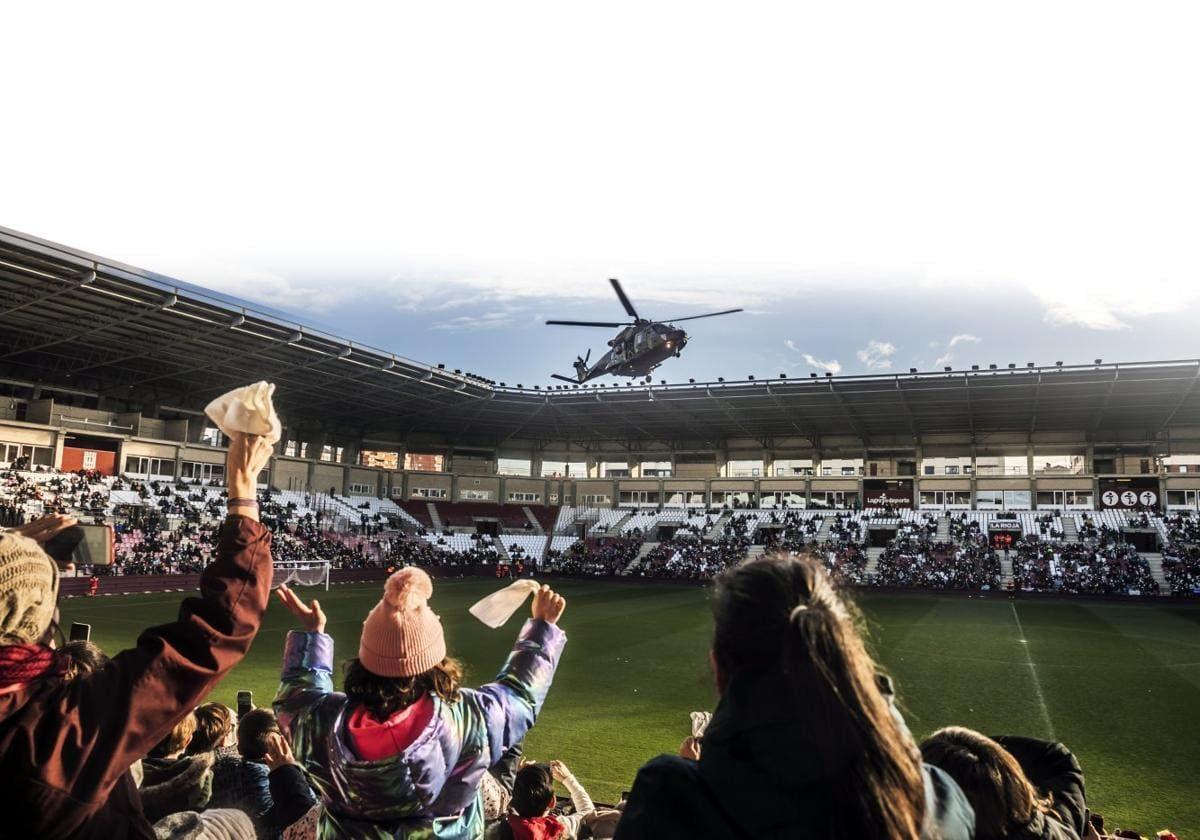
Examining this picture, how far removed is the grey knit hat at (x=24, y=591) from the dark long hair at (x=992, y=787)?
2413 mm

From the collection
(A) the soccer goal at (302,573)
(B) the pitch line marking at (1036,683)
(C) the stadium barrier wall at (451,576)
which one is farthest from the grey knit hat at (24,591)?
(A) the soccer goal at (302,573)

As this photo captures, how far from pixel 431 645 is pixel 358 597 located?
29535 millimetres

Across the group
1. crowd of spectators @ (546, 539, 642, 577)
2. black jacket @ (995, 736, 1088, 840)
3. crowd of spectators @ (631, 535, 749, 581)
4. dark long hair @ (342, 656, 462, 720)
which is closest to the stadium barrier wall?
crowd of spectators @ (546, 539, 642, 577)

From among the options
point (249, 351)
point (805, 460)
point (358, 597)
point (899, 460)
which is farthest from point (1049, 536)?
point (249, 351)

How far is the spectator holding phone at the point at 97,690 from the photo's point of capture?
1623mm

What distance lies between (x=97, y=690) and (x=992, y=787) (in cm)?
235

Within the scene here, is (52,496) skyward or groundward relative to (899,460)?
groundward

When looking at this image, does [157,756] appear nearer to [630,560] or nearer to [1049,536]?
[630,560]

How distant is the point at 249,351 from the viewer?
39.9 meters

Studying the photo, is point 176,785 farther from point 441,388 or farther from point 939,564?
point 441,388

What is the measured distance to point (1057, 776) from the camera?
110 inches

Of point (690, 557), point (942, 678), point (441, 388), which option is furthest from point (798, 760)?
point (441, 388)

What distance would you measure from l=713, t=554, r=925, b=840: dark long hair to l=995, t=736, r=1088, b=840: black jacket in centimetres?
162

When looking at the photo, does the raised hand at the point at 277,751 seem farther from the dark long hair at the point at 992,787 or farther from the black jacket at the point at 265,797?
the dark long hair at the point at 992,787
